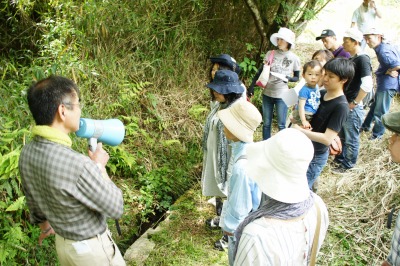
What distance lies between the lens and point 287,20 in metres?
6.01

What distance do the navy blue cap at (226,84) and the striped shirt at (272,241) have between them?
1.55 metres

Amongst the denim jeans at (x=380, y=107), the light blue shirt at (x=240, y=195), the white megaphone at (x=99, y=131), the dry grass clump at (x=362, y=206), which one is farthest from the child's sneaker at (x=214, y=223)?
the denim jeans at (x=380, y=107)

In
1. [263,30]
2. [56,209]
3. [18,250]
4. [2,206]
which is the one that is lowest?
[18,250]

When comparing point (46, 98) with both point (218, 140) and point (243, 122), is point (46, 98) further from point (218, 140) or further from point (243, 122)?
point (218, 140)

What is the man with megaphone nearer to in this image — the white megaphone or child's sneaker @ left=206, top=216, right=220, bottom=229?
the white megaphone

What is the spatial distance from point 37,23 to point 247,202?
13.5 ft

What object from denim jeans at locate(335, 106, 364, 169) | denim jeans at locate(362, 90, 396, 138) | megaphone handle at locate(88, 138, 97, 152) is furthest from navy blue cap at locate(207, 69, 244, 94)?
denim jeans at locate(362, 90, 396, 138)

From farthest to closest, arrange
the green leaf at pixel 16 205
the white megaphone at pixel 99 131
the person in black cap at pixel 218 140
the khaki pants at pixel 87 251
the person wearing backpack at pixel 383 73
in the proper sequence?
1. the person wearing backpack at pixel 383 73
2. the person in black cap at pixel 218 140
3. the green leaf at pixel 16 205
4. the white megaphone at pixel 99 131
5. the khaki pants at pixel 87 251

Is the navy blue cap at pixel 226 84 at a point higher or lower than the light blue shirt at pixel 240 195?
higher

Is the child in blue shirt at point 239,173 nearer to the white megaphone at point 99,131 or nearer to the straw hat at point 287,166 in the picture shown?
the straw hat at point 287,166

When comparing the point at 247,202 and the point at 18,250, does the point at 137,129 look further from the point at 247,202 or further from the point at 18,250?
the point at 247,202

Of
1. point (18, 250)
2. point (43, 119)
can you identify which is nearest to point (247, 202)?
point (43, 119)

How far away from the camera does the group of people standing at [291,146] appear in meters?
1.62

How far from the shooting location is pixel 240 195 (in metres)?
2.37
